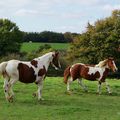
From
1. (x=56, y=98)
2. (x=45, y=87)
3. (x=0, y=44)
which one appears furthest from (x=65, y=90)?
(x=0, y=44)

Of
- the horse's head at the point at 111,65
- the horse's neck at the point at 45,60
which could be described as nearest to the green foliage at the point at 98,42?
the horse's head at the point at 111,65

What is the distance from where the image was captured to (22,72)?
16.0m

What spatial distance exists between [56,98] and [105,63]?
14.8ft

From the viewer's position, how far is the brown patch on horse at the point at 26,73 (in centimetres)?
1599

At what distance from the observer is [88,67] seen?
20562 millimetres

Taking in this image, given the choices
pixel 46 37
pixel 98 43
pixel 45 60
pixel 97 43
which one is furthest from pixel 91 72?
pixel 46 37

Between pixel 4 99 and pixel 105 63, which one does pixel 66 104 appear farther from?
pixel 105 63

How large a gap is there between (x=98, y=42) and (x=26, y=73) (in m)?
48.2

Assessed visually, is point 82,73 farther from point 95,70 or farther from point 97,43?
point 97,43

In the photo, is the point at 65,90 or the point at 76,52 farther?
the point at 76,52

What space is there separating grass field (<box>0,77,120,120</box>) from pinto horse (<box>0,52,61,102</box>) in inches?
24.0

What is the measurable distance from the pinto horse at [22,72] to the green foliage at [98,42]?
44092mm

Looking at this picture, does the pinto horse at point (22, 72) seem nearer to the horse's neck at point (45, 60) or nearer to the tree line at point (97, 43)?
the horse's neck at point (45, 60)

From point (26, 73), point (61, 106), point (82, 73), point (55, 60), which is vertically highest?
point (55, 60)
